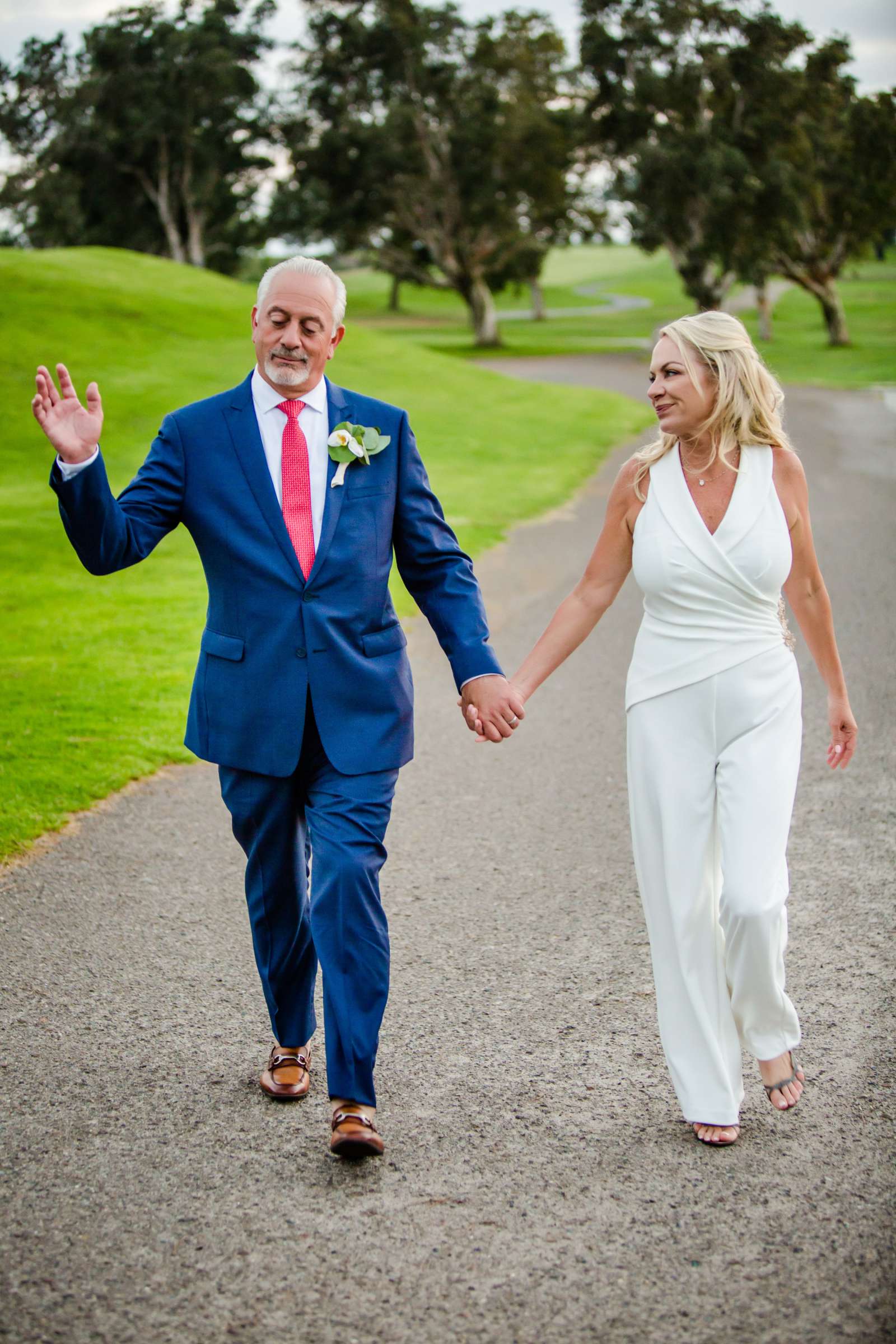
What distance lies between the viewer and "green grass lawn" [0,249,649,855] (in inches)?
315

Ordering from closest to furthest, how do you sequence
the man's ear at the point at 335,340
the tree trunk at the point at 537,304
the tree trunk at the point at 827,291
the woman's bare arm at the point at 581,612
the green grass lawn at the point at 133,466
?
1. the man's ear at the point at 335,340
2. the woman's bare arm at the point at 581,612
3. the green grass lawn at the point at 133,466
4. the tree trunk at the point at 827,291
5. the tree trunk at the point at 537,304

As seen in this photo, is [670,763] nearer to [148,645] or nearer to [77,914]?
[77,914]

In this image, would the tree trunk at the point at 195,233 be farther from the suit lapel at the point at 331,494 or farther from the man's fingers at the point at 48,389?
the man's fingers at the point at 48,389

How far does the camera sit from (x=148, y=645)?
35.0 ft

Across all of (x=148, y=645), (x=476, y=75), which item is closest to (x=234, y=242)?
(x=476, y=75)

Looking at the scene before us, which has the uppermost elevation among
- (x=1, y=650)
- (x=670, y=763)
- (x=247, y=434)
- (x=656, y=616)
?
(x=247, y=434)

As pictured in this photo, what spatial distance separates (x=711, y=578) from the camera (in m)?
3.85

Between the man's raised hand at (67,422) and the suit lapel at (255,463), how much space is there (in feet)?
1.34

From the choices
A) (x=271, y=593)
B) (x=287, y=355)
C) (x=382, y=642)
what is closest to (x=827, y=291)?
(x=287, y=355)

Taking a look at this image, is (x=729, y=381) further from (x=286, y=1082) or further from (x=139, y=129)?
(x=139, y=129)

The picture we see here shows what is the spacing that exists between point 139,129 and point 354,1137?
57031 millimetres

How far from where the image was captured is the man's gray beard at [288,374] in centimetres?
387

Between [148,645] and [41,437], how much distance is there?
46.3ft

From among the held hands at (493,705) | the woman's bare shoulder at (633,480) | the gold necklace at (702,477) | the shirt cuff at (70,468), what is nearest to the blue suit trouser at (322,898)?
the held hands at (493,705)
